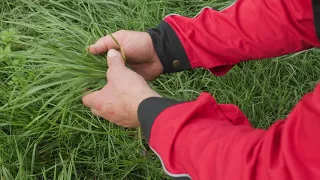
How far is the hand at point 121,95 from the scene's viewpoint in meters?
1.20

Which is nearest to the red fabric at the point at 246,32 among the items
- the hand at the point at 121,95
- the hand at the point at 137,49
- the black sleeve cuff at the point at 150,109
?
the hand at the point at 137,49

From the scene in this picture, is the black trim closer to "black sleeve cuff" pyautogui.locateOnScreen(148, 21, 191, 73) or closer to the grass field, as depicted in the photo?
"black sleeve cuff" pyautogui.locateOnScreen(148, 21, 191, 73)

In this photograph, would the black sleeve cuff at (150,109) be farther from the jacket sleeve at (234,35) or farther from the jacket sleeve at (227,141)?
the jacket sleeve at (234,35)

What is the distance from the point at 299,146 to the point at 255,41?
0.58m

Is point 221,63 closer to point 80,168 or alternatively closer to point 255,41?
point 255,41

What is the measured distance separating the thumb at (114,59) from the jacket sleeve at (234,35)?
0.13 m

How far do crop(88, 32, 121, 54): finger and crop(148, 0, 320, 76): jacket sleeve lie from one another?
0.12m

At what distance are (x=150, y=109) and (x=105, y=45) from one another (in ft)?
1.33

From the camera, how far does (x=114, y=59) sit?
1.34 m

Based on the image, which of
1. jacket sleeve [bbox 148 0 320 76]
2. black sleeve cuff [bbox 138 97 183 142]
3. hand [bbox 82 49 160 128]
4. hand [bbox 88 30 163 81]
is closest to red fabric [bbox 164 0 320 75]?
jacket sleeve [bbox 148 0 320 76]

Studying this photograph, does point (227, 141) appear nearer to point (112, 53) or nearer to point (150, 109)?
point (150, 109)

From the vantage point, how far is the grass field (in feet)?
4.87

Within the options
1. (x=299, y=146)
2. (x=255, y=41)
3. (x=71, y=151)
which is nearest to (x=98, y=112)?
(x=71, y=151)

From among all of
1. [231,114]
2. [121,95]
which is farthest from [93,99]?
[231,114]
